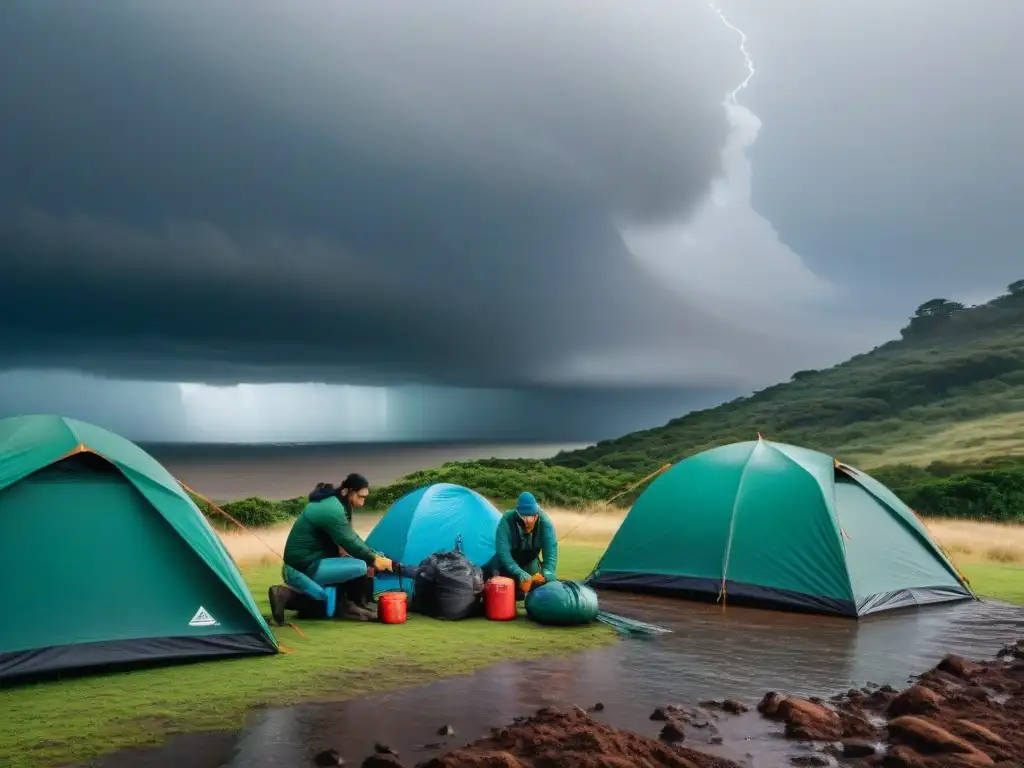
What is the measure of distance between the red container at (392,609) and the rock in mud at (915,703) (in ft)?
18.8

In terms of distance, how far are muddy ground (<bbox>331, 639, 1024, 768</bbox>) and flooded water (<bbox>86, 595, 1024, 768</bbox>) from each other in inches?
7.2

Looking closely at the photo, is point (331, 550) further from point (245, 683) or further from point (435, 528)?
point (245, 683)

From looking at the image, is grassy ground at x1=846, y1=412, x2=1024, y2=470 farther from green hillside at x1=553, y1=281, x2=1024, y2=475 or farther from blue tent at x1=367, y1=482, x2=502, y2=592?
A: blue tent at x1=367, y1=482, x2=502, y2=592

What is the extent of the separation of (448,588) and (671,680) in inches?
143

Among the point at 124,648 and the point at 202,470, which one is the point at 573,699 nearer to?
the point at 124,648

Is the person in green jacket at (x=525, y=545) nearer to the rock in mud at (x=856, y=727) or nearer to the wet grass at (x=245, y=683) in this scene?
the wet grass at (x=245, y=683)

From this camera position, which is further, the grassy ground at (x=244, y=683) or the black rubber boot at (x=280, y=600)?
the black rubber boot at (x=280, y=600)

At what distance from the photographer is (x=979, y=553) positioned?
1881 cm

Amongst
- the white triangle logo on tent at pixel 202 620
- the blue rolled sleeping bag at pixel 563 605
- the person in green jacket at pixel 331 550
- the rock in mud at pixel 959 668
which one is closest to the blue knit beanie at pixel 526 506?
the blue rolled sleeping bag at pixel 563 605

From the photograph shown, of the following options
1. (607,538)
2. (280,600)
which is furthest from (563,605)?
(607,538)

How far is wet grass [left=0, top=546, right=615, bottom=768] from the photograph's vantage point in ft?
20.1

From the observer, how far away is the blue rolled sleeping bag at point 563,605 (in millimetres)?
10367

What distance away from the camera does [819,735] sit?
20.5ft

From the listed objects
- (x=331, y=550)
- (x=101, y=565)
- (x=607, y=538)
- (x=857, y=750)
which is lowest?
(x=857, y=750)
